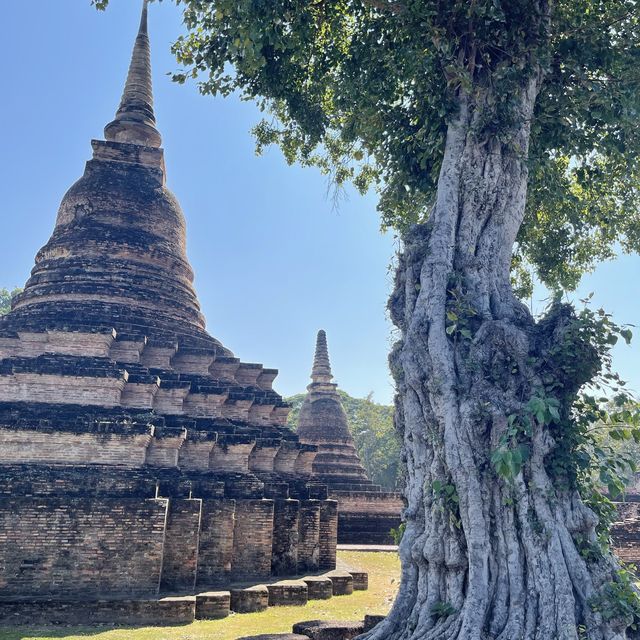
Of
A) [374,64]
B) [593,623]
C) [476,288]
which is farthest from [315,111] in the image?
[593,623]

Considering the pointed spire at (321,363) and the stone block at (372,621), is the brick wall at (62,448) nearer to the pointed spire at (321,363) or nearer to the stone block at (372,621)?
the stone block at (372,621)

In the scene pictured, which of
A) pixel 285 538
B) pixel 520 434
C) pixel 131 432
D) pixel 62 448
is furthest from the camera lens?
pixel 285 538

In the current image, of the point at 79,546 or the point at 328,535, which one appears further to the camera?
the point at 328,535

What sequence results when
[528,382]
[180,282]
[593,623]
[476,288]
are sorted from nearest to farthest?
[593,623], [528,382], [476,288], [180,282]

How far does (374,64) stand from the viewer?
8562 millimetres

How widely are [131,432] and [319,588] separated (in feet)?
14.1

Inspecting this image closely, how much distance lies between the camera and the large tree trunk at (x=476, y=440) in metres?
5.04

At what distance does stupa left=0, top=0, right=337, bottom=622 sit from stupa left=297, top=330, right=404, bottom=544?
24.8 ft

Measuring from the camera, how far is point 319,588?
36.4ft

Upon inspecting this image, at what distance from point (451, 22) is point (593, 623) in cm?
615

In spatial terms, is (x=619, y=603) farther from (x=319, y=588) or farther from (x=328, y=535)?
(x=328, y=535)

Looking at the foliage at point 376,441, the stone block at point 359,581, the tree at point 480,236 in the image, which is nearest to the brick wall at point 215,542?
the stone block at point 359,581

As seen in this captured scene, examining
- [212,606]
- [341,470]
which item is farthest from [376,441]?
[212,606]

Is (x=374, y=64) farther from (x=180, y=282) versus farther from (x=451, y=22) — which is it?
(x=180, y=282)
